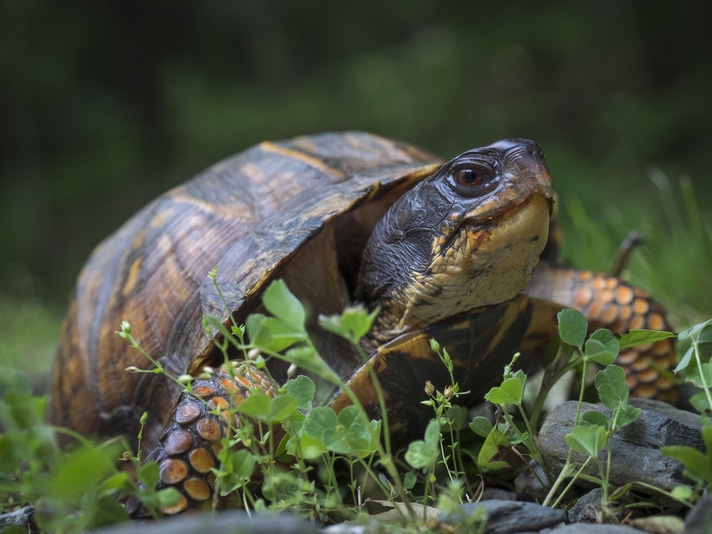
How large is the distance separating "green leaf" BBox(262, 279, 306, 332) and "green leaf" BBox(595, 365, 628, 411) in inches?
20.2

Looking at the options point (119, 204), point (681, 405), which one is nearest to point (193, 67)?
point (119, 204)

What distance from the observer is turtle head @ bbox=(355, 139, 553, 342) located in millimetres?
1311

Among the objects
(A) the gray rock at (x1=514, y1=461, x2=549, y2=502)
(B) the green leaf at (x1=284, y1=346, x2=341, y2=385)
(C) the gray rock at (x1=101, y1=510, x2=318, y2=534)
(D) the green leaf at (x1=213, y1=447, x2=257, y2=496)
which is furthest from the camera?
(A) the gray rock at (x1=514, y1=461, x2=549, y2=502)

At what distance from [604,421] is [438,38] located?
25.3 ft

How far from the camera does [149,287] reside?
1.77m

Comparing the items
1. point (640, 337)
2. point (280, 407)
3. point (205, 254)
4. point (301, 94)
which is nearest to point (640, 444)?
point (640, 337)

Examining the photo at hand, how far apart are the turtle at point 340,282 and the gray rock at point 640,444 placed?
0.31m

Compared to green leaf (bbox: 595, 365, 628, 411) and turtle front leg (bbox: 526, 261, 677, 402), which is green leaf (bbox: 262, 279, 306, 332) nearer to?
green leaf (bbox: 595, 365, 628, 411)

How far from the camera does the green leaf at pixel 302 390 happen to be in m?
1.18

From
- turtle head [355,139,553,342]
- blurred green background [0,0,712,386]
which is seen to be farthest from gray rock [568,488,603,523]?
blurred green background [0,0,712,386]

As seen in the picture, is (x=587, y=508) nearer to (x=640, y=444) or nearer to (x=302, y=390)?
(x=640, y=444)

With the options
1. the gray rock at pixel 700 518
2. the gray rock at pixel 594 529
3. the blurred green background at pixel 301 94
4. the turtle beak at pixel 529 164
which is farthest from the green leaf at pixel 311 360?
the blurred green background at pixel 301 94

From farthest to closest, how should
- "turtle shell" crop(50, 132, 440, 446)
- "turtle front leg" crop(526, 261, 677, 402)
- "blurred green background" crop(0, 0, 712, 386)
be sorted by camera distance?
"blurred green background" crop(0, 0, 712, 386) < "turtle front leg" crop(526, 261, 677, 402) < "turtle shell" crop(50, 132, 440, 446)

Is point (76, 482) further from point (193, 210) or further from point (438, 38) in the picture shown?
point (438, 38)
